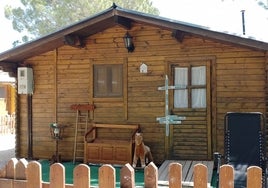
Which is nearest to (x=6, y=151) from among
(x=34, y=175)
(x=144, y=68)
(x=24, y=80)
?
(x=24, y=80)

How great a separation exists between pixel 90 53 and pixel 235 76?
3455mm

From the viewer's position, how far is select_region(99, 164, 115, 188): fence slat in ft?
7.28

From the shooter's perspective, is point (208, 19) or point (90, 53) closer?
point (90, 53)

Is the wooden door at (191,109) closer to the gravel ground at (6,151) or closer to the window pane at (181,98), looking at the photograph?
the window pane at (181,98)

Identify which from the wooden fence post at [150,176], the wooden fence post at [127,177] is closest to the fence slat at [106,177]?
the wooden fence post at [127,177]

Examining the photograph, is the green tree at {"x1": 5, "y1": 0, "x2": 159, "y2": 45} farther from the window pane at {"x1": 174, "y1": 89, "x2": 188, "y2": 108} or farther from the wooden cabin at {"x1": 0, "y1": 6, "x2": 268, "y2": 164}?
the window pane at {"x1": 174, "y1": 89, "x2": 188, "y2": 108}

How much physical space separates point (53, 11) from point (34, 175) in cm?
2209

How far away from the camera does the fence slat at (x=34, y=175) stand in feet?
7.77

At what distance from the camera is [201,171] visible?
2137 millimetres

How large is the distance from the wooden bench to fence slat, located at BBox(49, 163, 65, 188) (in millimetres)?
Result: 5279

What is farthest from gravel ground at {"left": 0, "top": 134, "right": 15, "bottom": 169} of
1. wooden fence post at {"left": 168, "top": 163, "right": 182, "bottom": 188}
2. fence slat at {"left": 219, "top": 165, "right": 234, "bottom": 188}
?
fence slat at {"left": 219, "top": 165, "right": 234, "bottom": 188}

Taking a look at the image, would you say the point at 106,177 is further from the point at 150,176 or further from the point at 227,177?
the point at 227,177

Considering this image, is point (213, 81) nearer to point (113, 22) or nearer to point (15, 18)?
point (113, 22)

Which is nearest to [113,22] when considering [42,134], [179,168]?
[42,134]
